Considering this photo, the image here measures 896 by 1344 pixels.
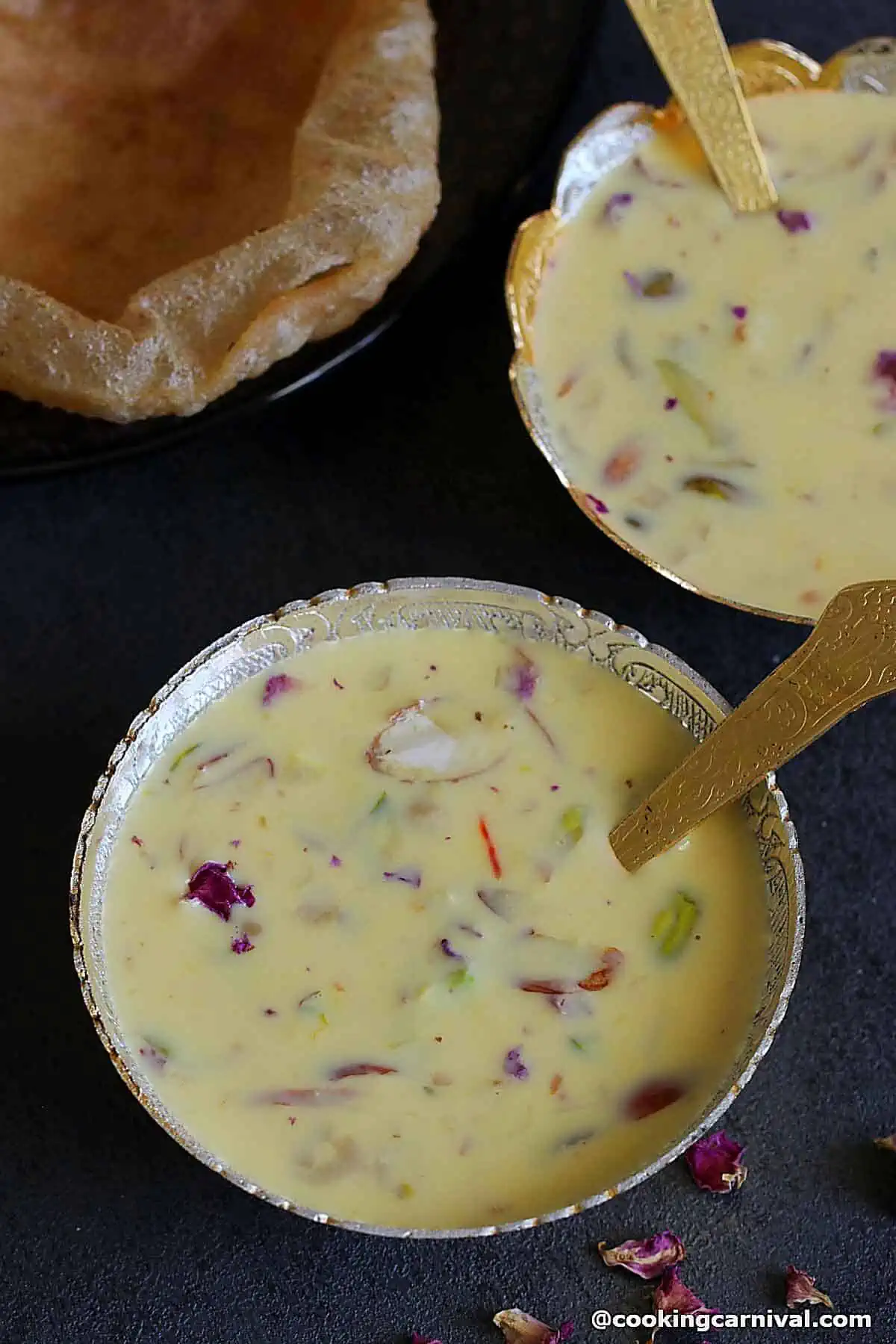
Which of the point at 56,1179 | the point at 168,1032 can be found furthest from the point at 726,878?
the point at 56,1179

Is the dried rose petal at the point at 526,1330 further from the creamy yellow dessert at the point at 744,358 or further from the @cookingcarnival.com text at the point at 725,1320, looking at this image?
the creamy yellow dessert at the point at 744,358

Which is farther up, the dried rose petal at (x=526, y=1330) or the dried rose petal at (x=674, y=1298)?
the dried rose petal at (x=674, y=1298)

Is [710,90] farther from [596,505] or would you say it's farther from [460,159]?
[596,505]

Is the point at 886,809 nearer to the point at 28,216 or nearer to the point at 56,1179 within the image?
the point at 56,1179

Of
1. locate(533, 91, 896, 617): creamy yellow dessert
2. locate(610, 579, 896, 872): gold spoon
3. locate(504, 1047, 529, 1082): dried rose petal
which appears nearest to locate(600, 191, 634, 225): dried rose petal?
locate(533, 91, 896, 617): creamy yellow dessert

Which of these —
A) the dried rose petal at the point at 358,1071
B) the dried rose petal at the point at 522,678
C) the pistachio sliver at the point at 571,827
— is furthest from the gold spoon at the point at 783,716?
the dried rose petal at the point at 358,1071

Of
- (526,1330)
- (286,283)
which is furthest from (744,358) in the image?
(526,1330)
